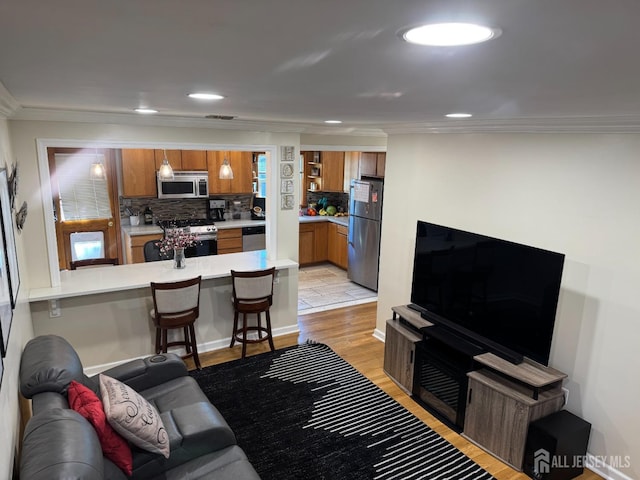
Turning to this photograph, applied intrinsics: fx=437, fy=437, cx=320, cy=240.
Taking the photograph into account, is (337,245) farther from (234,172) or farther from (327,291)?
(234,172)

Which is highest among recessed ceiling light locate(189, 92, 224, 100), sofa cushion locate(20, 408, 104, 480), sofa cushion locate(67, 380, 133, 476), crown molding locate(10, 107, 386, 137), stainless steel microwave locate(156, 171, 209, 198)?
crown molding locate(10, 107, 386, 137)

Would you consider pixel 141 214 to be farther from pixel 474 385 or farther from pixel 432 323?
pixel 474 385

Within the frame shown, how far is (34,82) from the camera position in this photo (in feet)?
5.89

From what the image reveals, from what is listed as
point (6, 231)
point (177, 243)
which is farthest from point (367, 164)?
point (6, 231)

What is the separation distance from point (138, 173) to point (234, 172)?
1442 mm

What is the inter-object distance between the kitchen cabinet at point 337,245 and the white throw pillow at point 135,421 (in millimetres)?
5355

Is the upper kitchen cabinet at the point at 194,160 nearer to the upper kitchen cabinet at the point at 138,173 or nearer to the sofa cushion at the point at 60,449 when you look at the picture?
the upper kitchen cabinet at the point at 138,173

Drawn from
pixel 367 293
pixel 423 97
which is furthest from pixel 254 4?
pixel 367 293

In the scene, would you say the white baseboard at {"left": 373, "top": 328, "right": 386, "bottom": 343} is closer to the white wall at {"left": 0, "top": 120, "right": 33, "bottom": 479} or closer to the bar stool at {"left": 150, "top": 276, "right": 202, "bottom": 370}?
the bar stool at {"left": 150, "top": 276, "right": 202, "bottom": 370}

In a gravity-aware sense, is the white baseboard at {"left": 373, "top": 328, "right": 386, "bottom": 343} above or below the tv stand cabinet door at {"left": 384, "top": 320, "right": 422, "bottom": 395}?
below

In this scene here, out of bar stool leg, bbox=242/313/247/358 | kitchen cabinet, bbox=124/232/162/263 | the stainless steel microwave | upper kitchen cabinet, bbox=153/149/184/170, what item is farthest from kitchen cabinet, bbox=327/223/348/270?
bar stool leg, bbox=242/313/247/358

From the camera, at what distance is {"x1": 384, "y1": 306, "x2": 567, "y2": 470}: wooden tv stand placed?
9.59 ft

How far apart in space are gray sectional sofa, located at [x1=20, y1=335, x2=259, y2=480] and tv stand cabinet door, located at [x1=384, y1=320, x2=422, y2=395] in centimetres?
181

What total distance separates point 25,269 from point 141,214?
3.29 meters
